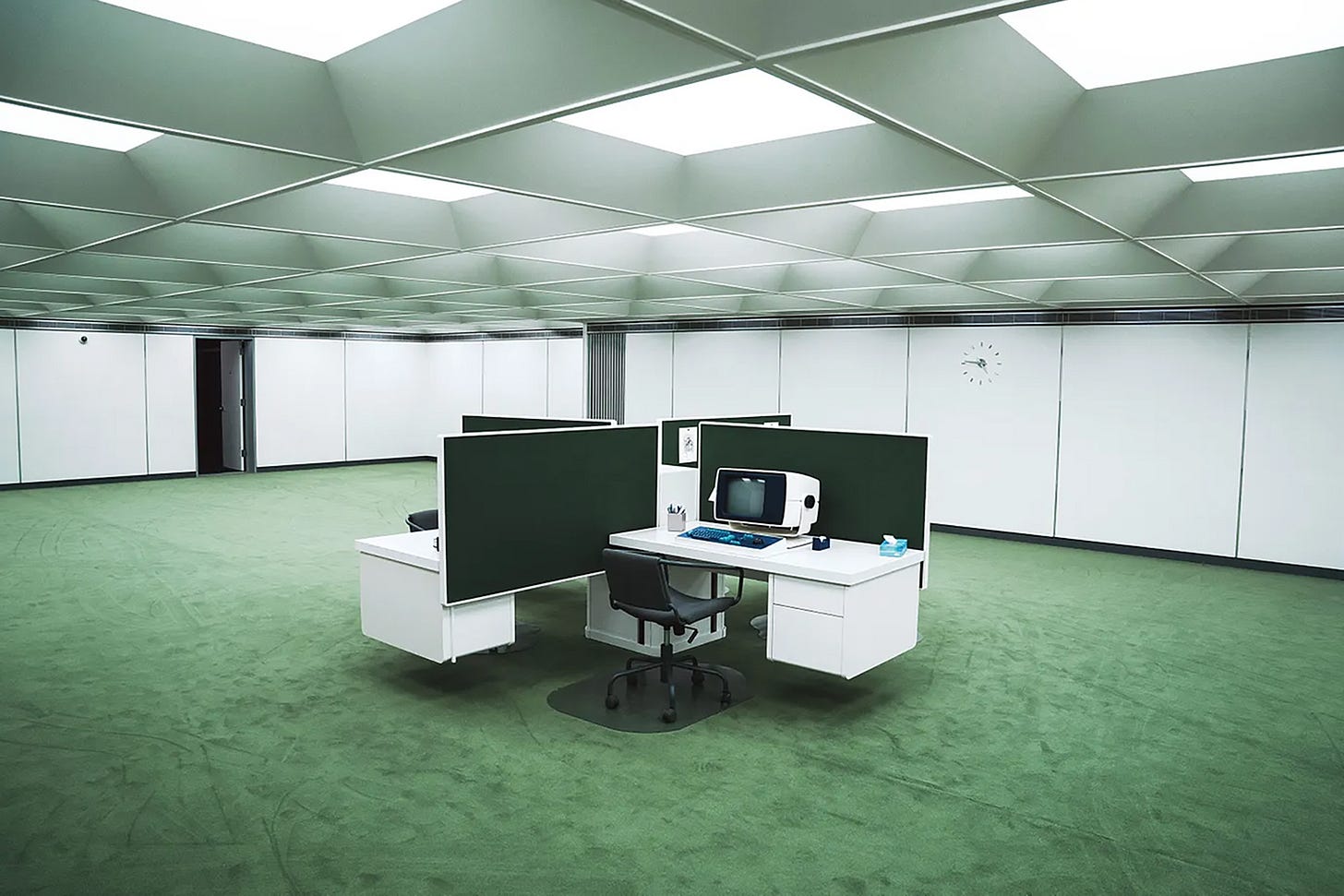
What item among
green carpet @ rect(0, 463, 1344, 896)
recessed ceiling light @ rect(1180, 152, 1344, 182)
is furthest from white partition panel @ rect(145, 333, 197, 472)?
recessed ceiling light @ rect(1180, 152, 1344, 182)

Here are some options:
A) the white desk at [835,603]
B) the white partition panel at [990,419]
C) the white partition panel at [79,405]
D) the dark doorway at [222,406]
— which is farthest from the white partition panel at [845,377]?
the white partition panel at [79,405]

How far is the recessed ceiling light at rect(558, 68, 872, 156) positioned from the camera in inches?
121

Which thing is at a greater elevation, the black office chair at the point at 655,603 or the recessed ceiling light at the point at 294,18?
the recessed ceiling light at the point at 294,18

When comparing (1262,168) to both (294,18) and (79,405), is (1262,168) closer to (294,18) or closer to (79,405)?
(294,18)

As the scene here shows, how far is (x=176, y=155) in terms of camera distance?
3850mm

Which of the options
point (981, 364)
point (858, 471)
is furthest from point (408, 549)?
point (981, 364)

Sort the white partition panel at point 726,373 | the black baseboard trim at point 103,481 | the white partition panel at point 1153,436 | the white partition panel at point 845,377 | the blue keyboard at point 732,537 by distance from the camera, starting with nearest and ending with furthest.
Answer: the blue keyboard at point 732,537 → the white partition panel at point 1153,436 → the white partition panel at point 845,377 → the white partition panel at point 726,373 → the black baseboard trim at point 103,481

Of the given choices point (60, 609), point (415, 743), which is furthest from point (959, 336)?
point (60, 609)

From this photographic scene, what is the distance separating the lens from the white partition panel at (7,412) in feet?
41.2

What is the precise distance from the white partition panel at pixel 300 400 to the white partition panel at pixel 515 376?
2.71m

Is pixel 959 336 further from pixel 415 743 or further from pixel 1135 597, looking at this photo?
pixel 415 743

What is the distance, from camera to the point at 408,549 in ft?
15.9

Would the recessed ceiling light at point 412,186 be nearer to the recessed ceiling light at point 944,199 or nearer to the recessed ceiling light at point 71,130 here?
the recessed ceiling light at point 71,130

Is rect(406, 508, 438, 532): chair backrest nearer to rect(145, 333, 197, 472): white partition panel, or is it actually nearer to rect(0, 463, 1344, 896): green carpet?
rect(0, 463, 1344, 896): green carpet
